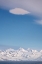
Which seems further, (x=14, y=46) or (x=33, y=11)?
(x=33, y=11)

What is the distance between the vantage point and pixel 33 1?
110 inches

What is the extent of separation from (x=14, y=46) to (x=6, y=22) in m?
0.48

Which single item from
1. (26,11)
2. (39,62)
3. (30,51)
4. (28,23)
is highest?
(26,11)

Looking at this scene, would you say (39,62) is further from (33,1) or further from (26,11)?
(33,1)

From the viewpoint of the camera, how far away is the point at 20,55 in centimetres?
261

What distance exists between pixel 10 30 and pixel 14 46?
12.5 inches

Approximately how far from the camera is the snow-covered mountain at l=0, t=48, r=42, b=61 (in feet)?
8.39

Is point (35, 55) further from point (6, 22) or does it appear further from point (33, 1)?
point (33, 1)

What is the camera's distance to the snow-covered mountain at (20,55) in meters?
2.56

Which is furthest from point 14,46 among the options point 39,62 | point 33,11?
point 33,11

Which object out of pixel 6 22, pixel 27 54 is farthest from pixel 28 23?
pixel 27 54

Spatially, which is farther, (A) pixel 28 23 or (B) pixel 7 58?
(A) pixel 28 23

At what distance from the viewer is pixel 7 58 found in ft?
8.46

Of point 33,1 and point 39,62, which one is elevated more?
point 33,1
